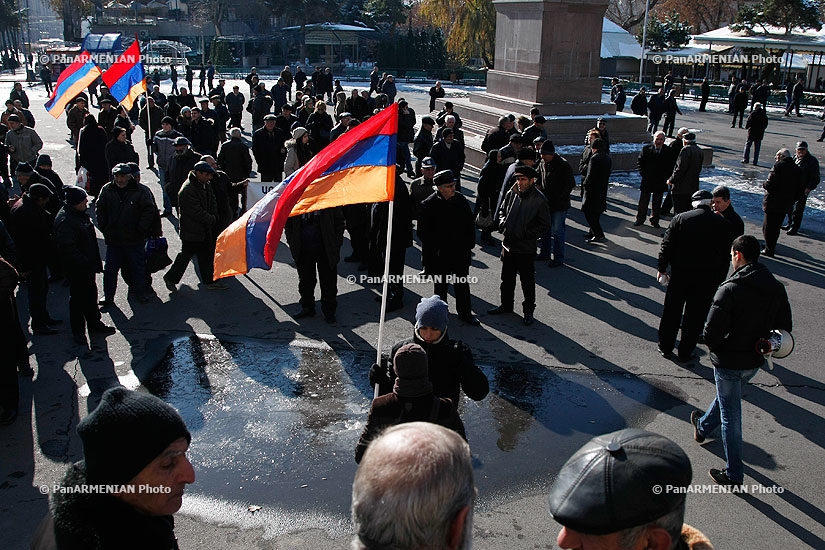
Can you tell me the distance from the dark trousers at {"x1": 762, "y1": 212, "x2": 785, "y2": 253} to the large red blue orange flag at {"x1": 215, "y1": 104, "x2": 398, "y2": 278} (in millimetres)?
7736

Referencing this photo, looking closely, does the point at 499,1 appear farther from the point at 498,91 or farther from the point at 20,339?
the point at 20,339

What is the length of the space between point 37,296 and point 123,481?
21.9ft

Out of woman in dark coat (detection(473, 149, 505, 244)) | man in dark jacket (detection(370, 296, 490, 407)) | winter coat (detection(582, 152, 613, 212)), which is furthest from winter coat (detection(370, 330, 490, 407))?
winter coat (detection(582, 152, 613, 212))

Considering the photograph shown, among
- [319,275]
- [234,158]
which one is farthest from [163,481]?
[234,158]

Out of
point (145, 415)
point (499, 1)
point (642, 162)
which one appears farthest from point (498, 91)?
point (145, 415)

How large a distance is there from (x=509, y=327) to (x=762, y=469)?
3499mm

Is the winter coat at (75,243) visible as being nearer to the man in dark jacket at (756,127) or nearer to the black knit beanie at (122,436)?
the black knit beanie at (122,436)

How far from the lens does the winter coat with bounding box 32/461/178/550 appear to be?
237 centimetres

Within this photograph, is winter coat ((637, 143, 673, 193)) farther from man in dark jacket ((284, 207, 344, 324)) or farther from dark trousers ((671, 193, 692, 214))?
man in dark jacket ((284, 207, 344, 324))

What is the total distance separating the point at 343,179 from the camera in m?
6.19

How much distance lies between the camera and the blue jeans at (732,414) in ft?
18.1

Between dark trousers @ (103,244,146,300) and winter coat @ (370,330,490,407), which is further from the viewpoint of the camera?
dark trousers @ (103,244,146,300)

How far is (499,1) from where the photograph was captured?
A: 19922mm

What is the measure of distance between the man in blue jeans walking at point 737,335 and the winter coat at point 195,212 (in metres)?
6.41
